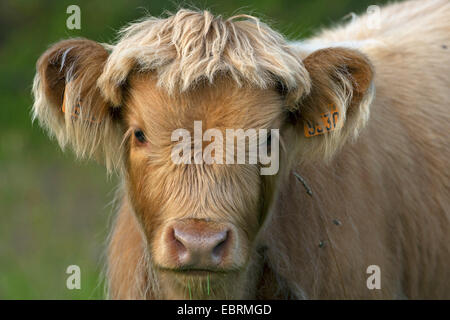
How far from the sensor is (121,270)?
4637mm

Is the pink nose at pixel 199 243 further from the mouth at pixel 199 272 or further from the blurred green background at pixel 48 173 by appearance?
the blurred green background at pixel 48 173

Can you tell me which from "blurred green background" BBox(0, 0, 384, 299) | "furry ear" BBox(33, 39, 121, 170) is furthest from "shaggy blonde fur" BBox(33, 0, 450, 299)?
"blurred green background" BBox(0, 0, 384, 299)

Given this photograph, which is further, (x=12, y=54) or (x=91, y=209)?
(x=12, y=54)

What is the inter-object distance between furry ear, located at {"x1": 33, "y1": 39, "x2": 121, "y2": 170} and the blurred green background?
1.02 metres

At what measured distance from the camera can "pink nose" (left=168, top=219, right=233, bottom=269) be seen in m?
3.46

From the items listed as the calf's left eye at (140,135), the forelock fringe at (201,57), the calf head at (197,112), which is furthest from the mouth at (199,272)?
the forelock fringe at (201,57)

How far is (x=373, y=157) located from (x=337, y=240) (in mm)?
535

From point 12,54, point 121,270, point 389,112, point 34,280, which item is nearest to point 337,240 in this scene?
point 389,112

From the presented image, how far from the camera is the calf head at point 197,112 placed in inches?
145

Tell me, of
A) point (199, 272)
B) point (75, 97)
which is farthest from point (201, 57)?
point (199, 272)

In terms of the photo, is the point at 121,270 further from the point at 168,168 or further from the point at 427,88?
the point at 427,88

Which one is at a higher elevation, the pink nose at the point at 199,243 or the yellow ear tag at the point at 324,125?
the yellow ear tag at the point at 324,125

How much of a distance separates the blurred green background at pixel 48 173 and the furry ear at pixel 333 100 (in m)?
1.29

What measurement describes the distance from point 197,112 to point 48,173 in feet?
22.0
